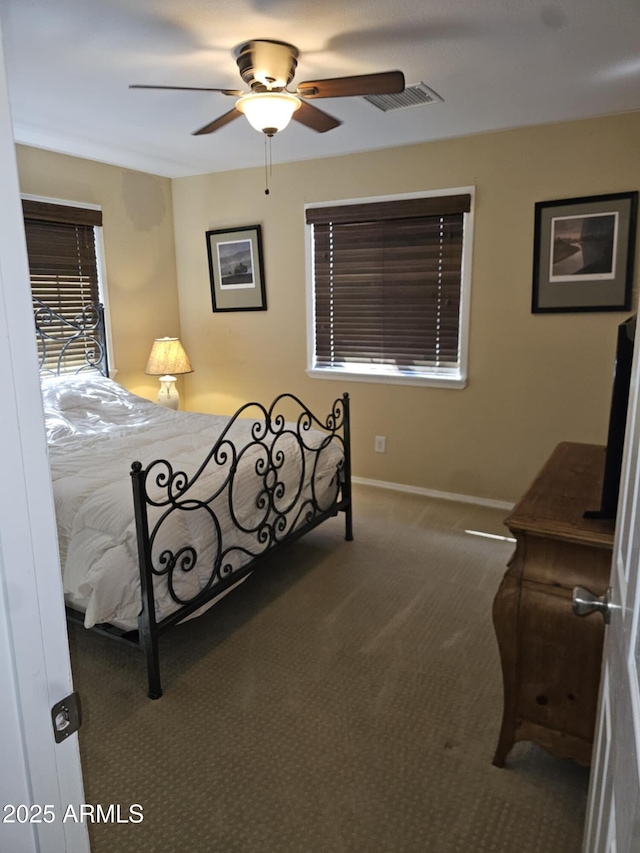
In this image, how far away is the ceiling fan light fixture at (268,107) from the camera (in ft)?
7.38

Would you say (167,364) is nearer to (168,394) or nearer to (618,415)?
(168,394)

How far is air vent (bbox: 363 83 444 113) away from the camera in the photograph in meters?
2.86

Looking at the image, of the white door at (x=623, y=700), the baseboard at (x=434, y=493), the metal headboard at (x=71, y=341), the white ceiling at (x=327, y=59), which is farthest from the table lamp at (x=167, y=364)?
the white door at (x=623, y=700)

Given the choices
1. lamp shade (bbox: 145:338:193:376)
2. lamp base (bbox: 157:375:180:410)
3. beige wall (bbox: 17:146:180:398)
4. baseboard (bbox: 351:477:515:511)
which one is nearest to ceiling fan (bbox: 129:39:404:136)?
beige wall (bbox: 17:146:180:398)

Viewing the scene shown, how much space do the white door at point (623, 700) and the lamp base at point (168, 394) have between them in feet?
12.8

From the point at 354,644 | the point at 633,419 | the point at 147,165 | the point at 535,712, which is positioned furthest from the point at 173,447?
the point at 147,165

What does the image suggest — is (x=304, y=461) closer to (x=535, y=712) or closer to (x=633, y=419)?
(x=535, y=712)

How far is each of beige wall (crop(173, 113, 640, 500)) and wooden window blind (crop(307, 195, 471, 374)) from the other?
14 centimetres

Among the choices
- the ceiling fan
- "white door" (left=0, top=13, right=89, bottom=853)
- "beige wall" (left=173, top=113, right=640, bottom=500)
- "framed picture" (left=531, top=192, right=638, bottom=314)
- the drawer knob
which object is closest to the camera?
"white door" (left=0, top=13, right=89, bottom=853)

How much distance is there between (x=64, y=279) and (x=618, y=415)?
378 cm

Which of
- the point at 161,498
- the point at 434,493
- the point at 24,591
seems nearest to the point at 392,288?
the point at 434,493

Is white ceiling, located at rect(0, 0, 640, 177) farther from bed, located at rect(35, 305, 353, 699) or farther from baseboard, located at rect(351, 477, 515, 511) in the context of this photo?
baseboard, located at rect(351, 477, 515, 511)

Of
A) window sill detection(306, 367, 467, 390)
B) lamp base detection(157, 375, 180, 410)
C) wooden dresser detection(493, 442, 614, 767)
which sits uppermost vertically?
window sill detection(306, 367, 467, 390)

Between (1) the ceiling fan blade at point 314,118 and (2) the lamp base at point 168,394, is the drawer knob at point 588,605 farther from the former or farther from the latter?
(2) the lamp base at point 168,394
